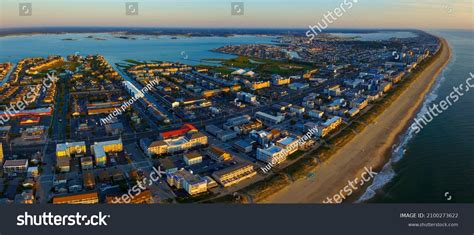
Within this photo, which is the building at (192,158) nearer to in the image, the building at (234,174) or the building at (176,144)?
the building at (176,144)

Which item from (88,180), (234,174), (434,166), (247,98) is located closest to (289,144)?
(234,174)

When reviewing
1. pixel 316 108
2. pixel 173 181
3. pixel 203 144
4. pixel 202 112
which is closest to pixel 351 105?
pixel 316 108

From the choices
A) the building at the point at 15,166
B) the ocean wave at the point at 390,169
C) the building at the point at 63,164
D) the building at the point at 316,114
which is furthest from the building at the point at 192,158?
the building at the point at 316,114

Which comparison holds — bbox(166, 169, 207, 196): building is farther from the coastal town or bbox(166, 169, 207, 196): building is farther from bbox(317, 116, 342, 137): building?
bbox(317, 116, 342, 137): building

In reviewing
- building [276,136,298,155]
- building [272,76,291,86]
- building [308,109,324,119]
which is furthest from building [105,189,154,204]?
building [272,76,291,86]

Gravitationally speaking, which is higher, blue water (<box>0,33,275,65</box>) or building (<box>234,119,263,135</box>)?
blue water (<box>0,33,275,65</box>)
